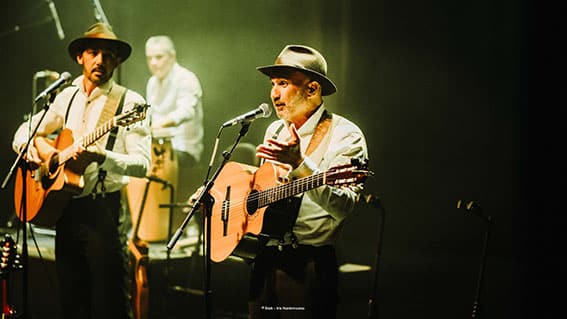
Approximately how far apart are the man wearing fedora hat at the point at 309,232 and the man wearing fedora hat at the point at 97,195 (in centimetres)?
129

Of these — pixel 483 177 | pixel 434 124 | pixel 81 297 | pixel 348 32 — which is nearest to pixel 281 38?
pixel 348 32

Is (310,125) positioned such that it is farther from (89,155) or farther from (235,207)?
(89,155)

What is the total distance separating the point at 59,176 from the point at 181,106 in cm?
288

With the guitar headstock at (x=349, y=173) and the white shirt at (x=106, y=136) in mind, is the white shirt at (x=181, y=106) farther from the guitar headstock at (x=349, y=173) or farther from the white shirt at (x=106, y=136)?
the guitar headstock at (x=349, y=173)

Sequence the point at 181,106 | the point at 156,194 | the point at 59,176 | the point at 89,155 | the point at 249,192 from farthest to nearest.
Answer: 1. the point at 181,106
2. the point at 156,194
3. the point at 59,176
4. the point at 89,155
5. the point at 249,192

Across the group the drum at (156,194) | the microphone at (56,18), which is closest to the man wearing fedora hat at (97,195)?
the drum at (156,194)

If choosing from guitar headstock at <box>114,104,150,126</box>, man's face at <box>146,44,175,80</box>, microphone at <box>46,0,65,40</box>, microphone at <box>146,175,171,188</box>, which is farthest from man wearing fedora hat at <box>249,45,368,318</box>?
microphone at <box>46,0,65,40</box>

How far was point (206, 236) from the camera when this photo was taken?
10.9 ft

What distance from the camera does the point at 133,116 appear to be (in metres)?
4.01

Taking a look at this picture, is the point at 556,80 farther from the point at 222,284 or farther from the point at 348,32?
the point at 222,284

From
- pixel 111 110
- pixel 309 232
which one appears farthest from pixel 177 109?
pixel 309 232

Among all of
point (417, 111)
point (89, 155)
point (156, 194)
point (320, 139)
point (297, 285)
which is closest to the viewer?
point (297, 285)

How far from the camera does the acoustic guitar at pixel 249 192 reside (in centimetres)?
310

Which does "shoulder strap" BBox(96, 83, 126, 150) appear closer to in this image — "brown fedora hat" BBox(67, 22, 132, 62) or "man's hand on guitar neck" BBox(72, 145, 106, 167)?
"man's hand on guitar neck" BBox(72, 145, 106, 167)
